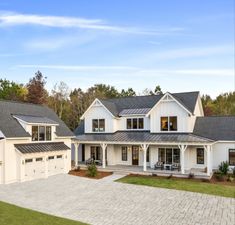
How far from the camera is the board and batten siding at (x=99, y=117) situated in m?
31.8

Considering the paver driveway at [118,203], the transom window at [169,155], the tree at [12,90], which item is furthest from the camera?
the tree at [12,90]

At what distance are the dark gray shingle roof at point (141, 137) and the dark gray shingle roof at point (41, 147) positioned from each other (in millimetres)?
3661

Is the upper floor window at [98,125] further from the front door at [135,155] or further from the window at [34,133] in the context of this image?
the window at [34,133]

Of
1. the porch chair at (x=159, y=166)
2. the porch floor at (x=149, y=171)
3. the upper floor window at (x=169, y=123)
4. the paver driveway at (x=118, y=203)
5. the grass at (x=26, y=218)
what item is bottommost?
the paver driveway at (x=118, y=203)

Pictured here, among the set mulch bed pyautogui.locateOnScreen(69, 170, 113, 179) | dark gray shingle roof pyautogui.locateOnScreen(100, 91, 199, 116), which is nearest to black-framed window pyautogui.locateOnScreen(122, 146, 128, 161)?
dark gray shingle roof pyautogui.locateOnScreen(100, 91, 199, 116)

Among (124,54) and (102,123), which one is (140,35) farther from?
(102,123)

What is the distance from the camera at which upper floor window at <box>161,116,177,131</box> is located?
2852cm

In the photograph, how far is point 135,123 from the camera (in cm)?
3141

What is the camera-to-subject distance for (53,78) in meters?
Answer: 63.1

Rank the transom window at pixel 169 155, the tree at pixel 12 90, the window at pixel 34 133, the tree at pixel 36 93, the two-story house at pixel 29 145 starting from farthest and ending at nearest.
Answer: the tree at pixel 12 90
the tree at pixel 36 93
the transom window at pixel 169 155
the window at pixel 34 133
the two-story house at pixel 29 145

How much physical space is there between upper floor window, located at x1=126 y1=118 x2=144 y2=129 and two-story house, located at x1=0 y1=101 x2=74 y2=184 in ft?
21.6

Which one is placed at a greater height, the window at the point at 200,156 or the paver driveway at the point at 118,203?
the window at the point at 200,156

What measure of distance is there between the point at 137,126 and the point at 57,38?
1256 cm

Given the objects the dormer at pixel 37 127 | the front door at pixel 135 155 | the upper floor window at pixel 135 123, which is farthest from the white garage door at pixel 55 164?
the upper floor window at pixel 135 123
